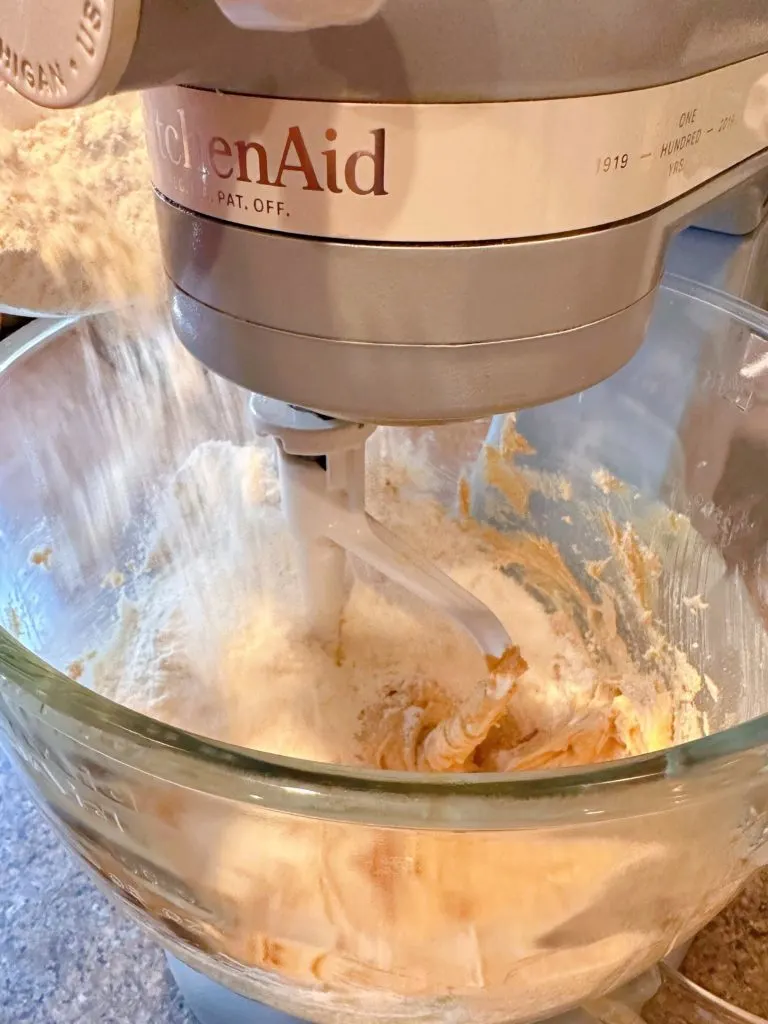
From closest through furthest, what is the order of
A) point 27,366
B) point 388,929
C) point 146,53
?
point 146,53 < point 388,929 < point 27,366

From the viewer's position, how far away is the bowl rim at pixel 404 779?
261mm

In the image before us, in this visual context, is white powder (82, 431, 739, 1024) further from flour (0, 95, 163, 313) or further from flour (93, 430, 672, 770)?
flour (0, 95, 163, 313)

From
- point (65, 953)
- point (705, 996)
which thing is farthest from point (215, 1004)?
point (705, 996)

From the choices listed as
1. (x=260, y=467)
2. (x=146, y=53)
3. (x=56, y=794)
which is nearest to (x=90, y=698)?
(x=56, y=794)

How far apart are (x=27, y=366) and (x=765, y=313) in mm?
385

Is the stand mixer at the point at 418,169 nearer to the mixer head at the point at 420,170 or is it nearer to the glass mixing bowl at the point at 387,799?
the mixer head at the point at 420,170

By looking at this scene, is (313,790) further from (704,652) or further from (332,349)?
(704,652)

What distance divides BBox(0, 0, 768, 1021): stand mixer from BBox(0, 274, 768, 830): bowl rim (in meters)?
0.10

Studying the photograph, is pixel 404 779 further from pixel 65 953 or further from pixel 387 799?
pixel 65 953

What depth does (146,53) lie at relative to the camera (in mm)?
201

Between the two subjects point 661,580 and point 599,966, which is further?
point 661,580

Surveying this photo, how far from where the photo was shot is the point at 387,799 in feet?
0.86

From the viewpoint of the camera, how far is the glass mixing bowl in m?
0.27

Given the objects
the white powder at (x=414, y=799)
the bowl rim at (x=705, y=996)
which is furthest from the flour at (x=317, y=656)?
the bowl rim at (x=705, y=996)
